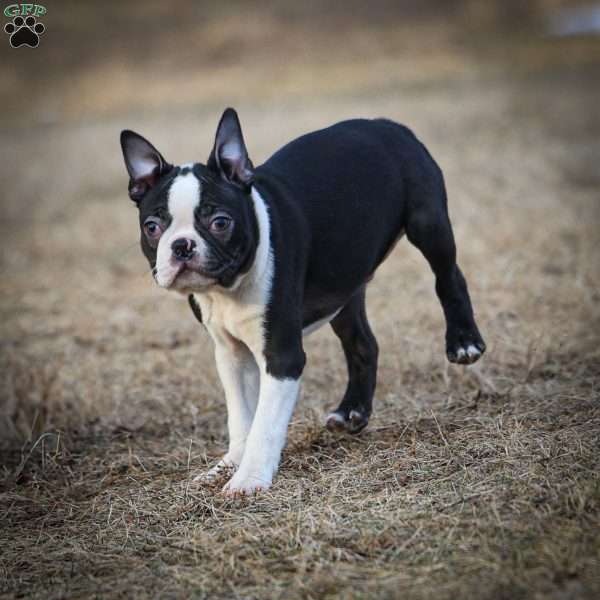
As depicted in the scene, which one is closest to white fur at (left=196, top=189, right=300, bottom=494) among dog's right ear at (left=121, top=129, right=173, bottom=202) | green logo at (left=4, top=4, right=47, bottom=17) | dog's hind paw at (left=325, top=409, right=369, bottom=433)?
dog's right ear at (left=121, top=129, right=173, bottom=202)

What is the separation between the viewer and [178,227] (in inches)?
186

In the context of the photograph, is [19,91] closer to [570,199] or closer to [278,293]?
[570,199]

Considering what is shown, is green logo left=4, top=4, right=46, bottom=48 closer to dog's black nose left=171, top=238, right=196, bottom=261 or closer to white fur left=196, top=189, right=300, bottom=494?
white fur left=196, top=189, right=300, bottom=494

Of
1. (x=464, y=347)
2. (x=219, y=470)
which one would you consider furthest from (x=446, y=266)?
(x=219, y=470)

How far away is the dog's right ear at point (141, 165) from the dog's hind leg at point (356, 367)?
155cm

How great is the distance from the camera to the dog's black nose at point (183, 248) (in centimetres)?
463

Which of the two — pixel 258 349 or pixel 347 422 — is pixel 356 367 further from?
pixel 258 349

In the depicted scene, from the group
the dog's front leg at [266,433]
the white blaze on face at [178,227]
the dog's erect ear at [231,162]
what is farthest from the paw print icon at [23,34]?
the dog's front leg at [266,433]

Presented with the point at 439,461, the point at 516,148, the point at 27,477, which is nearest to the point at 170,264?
the point at 439,461

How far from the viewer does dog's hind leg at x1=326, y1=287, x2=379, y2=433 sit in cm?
584

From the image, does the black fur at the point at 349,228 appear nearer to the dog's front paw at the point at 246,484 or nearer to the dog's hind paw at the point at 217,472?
the dog's front paw at the point at 246,484

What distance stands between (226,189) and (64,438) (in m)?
2.30

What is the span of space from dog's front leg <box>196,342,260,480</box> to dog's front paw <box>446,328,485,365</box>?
3.50ft

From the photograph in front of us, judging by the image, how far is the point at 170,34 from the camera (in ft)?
103
